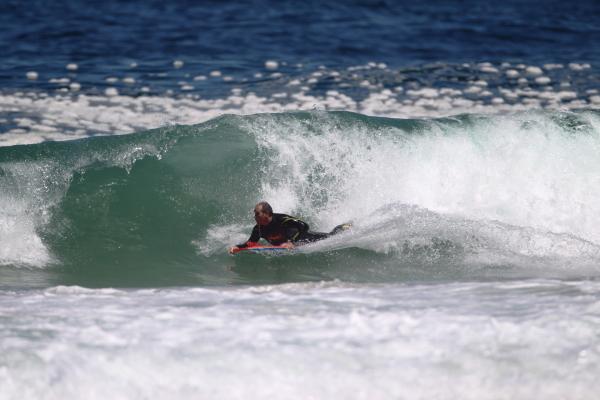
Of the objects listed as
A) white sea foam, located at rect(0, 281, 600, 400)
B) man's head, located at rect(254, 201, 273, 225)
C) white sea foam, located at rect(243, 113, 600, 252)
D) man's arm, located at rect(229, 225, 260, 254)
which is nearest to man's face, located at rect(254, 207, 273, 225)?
man's head, located at rect(254, 201, 273, 225)

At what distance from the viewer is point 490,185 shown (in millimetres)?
12992

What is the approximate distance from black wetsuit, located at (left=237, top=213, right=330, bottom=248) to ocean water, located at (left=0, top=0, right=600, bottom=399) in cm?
21

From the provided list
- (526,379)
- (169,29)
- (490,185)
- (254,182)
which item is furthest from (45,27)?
(526,379)

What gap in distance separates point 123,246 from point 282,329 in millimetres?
4879

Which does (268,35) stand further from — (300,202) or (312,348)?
(312,348)

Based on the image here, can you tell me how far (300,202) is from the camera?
1248 centimetres

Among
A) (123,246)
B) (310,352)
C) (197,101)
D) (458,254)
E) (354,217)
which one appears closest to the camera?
(310,352)

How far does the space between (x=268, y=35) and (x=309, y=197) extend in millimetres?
12880

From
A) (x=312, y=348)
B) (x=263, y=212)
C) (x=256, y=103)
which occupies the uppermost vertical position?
(x=256, y=103)

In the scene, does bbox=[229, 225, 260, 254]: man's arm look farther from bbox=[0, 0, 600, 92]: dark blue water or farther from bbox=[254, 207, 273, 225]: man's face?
bbox=[0, 0, 600, 92]: dark blue water

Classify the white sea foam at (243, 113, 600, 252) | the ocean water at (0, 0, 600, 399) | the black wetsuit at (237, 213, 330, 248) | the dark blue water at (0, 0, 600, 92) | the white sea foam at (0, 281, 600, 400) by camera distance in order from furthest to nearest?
the dark blue water at (0, 0, 600, 92)
the white sea foam at (243, 113, 600, 252)
the black wetsuit at (237, 213, 330, 248)
the ocean water at (0, 0, 600, 399)
the white sea foam at (0, 281, 600, 400)

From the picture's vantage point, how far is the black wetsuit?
10.6 metres

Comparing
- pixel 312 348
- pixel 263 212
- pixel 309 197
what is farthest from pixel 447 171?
pixel 312 348

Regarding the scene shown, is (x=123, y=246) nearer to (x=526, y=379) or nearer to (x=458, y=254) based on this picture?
(x=458, y=254)
